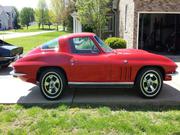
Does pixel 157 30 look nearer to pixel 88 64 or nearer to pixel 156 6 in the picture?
pixel 156 6

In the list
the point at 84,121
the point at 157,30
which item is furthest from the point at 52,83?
the point at 157,30

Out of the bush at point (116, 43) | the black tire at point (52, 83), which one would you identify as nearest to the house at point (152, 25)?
the bush at point (116, 43)

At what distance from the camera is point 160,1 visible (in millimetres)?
16953

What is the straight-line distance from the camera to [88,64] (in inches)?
293

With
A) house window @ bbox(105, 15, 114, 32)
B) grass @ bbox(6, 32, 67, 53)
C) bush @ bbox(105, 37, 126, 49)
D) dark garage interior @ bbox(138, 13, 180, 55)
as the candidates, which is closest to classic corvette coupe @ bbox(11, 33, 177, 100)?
bush @ bbox(105, 37, 126, 49)

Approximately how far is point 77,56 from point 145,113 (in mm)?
2153

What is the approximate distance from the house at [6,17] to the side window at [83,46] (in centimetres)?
9250

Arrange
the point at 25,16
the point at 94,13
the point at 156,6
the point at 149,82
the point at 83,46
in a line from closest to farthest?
1. the point at 149,82
2. the point at 83,46
3. the point at 156,6
4. the point at 94,13
5. the point at 25,16

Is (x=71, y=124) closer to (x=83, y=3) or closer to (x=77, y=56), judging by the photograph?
(x=77, y=56)

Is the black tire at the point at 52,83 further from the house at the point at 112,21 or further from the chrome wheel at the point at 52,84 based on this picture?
the house at the point at 112,21

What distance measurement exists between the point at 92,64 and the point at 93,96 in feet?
3.09

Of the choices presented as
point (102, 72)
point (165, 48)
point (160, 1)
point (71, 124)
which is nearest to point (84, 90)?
point (102, 72)

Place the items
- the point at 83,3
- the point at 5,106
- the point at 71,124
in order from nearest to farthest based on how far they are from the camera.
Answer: the point at 71,124 → the point at 5,106 → the point at 83,3

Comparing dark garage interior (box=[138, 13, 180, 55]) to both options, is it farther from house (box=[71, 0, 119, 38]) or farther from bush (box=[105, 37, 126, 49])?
house (box=[71, 0, 119, 38])
